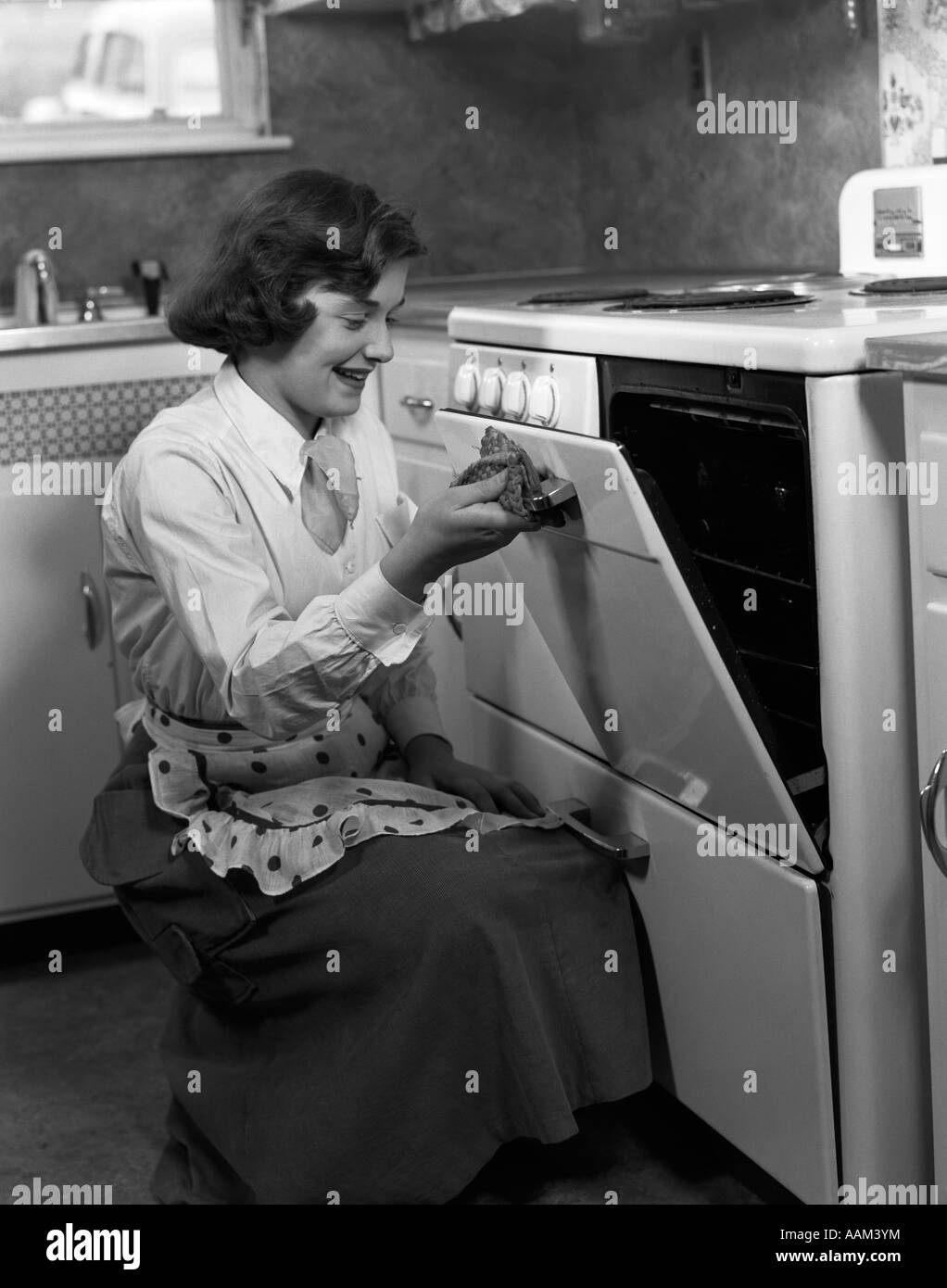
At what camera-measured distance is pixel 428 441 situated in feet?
7.96

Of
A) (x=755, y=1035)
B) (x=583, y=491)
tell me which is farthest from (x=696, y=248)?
(x=755, y=1035)

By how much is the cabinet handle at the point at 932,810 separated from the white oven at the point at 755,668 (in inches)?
3.6

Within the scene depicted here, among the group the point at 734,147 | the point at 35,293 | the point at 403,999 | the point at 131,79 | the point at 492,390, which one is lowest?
the point at 403,999

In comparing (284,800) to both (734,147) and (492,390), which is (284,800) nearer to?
(492,390)

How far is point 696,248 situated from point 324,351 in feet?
4.68

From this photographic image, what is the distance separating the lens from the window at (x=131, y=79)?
3016 mm

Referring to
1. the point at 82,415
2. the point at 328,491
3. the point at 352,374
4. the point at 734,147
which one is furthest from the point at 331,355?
the point at 734,147

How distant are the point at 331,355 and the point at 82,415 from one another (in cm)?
93

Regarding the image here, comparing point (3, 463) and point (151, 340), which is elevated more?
point (151, 340)

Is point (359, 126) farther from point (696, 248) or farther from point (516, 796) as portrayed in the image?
point (516, 796)

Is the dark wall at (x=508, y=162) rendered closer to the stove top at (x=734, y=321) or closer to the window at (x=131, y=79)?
the window at (x=131, y=79)

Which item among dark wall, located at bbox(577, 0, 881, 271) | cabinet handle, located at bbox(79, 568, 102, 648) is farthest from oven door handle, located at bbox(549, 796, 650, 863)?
dark wall, located at bbox(577, 0, 881, 271)

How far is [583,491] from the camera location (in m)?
1.57

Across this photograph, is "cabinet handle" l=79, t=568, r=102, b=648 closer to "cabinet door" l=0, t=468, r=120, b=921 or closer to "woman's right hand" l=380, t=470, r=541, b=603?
"cabinet door" l=0, t=468, r=120, b=921
